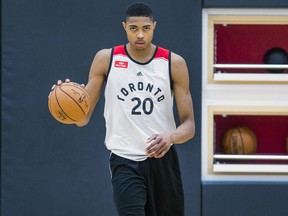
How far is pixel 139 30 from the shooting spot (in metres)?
4.75

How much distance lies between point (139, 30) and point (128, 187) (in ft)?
3.39

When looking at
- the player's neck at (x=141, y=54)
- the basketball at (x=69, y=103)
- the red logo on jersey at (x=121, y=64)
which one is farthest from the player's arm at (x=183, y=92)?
the basketball at (x=69, y=103)

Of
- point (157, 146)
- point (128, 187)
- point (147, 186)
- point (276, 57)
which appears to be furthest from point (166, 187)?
point (276, 57)

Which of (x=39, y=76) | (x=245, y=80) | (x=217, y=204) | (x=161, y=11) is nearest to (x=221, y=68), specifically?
(x=245, y=80)

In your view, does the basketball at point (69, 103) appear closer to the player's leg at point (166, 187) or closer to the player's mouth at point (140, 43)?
the player's mouth at point (140, 43)

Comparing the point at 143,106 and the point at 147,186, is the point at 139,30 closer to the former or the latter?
the point at 143,106

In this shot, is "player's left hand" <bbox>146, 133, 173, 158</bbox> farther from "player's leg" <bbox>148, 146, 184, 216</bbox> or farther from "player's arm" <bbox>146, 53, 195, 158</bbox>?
"player's leg" <bbox>148, 146, 184, 216</bbox>

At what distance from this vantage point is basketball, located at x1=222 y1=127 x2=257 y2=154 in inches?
254

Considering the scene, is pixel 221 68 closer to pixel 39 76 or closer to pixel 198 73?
pixel 198 73

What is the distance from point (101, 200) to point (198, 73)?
4.69ft

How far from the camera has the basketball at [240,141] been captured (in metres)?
6.45

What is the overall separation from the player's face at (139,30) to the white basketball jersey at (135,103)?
14cm

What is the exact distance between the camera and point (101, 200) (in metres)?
6.47

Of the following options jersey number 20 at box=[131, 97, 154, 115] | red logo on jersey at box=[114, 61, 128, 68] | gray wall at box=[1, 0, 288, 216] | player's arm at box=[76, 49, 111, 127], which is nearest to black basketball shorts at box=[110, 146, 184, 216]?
jersey number 20 at box=[131, 97, 154, 115]
